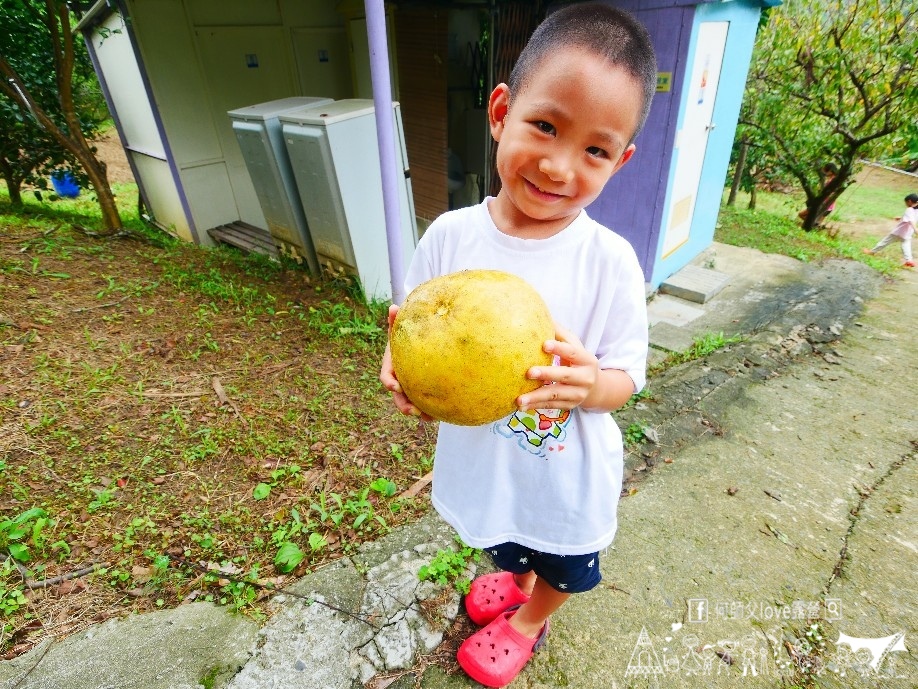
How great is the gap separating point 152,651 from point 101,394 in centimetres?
195

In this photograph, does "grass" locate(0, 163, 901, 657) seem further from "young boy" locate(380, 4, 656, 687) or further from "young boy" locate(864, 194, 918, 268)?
"young boy" locate(864, 194, 918, 268)

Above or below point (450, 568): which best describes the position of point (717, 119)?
above

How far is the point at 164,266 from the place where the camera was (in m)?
5.05

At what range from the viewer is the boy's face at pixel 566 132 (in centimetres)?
107

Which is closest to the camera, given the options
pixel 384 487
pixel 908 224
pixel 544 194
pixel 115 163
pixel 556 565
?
pixel 544 194

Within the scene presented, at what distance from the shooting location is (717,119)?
5250mm

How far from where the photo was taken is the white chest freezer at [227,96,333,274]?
4.30m

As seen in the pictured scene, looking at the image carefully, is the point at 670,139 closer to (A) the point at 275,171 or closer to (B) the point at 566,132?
(A) the point at 275,171

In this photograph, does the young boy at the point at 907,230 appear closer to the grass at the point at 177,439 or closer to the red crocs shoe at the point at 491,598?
the grass at the point at 177,439

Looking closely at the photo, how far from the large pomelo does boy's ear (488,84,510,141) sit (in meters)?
0.42

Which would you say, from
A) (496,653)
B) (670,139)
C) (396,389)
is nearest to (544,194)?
(396,389)

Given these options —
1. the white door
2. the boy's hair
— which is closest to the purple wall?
the white door

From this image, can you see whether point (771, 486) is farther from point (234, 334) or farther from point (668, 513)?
point (234, 334)

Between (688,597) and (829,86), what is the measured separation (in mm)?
8914
